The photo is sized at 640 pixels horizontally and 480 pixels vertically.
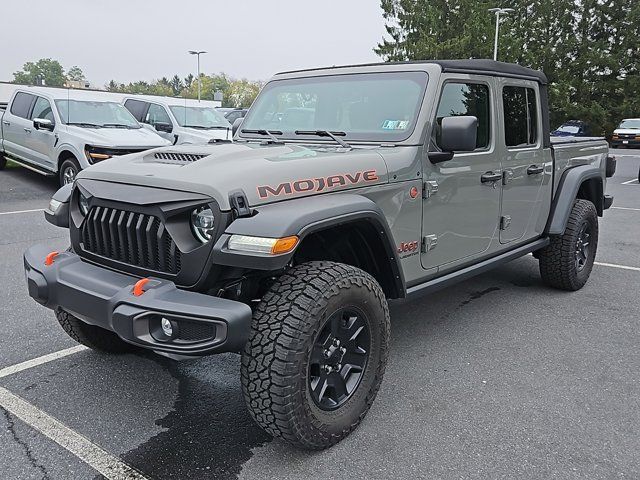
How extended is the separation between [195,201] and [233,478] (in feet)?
3.95

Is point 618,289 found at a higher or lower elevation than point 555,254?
lower

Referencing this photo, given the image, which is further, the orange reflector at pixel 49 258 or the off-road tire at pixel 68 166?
the off-road tire at pixel 68 166

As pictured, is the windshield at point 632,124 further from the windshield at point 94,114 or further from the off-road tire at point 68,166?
the off-road tire at point 68,166

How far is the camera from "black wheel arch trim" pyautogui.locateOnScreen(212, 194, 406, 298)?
235 cm

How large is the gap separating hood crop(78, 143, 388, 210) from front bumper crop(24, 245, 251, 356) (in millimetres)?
441

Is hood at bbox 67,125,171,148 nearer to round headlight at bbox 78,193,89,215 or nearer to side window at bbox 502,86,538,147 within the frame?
round headlight at bbox 78,193,89,215

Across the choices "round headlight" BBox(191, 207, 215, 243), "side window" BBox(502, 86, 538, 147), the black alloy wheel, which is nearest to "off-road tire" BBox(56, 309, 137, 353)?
"round headlight" BBox(191, 207, 215, 243)

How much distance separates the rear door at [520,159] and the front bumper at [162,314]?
255 cm

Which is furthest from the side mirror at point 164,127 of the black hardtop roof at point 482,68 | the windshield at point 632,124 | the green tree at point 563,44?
the green tree at point 563,44

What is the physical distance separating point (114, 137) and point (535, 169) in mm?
7118

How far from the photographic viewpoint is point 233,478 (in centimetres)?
244

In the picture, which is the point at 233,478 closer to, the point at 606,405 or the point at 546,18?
the point at 606,405

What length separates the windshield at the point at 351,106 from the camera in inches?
135

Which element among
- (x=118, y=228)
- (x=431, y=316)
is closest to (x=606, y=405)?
(x=431, y=316)
